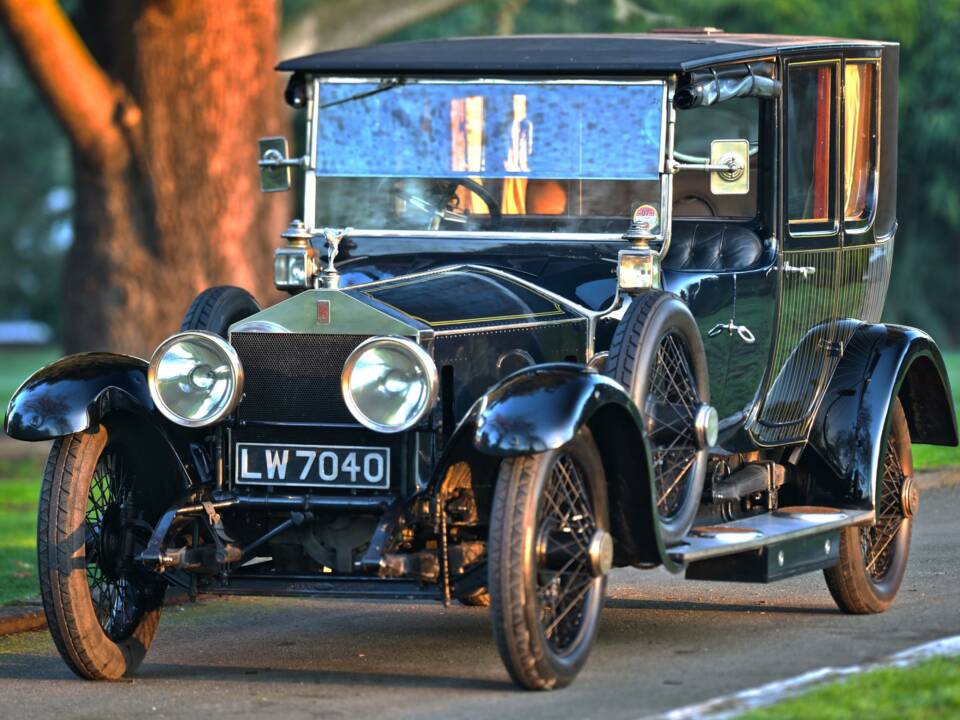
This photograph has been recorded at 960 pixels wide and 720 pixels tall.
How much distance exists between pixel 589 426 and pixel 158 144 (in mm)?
9763

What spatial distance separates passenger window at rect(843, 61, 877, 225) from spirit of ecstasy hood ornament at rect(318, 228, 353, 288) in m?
2.21

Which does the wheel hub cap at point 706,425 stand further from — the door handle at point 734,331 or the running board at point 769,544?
the door handle at point 734,331

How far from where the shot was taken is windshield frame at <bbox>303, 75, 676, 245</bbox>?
759cm

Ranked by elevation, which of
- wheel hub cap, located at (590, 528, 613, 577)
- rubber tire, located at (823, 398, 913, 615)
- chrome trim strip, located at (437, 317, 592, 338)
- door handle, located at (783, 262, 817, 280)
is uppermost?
door handle, located at (783, 262, 817, 280)

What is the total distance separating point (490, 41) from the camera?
8336 mm

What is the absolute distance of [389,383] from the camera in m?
6.42

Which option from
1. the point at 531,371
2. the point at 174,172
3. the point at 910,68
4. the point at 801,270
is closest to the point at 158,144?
the point at 174,172

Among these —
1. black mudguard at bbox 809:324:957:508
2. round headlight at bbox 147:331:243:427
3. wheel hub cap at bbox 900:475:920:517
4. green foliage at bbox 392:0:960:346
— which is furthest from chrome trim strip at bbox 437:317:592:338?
green foliage at bbox 392:0:960:346

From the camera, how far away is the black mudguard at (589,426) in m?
6.10

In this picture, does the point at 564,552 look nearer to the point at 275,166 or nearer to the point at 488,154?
the point at 488,154

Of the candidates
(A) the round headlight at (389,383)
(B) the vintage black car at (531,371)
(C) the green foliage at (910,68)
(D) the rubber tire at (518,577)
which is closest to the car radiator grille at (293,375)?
(B) the vintage black car at (531,371)

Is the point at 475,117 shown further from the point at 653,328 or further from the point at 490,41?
the point at 653,328

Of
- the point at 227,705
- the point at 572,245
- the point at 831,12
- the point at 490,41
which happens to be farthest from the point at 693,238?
the point at 831,12

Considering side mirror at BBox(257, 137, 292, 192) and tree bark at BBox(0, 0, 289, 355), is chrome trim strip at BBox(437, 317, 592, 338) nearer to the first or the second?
side mirror at BBox(257, 137, 292, 192)
